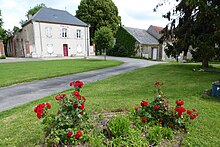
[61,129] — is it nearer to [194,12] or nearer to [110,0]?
[194,12]

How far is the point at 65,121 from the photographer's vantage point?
253 centimetres

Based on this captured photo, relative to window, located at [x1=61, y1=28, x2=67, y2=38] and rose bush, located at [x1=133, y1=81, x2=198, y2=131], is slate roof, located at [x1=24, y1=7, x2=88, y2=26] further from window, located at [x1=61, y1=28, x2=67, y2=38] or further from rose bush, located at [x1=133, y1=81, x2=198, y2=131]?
rose bush, located at [x1=133, y1=81, x2=198, y2=131]

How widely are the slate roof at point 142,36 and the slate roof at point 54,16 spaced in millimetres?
10014

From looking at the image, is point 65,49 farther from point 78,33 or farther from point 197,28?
point 197,28

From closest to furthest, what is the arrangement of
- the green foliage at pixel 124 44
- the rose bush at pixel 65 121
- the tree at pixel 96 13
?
the rose bush at pixel 65 121 < the green foliage at pixel 124 44 < the tree at pixel 96 13

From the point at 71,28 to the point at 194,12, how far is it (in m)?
20.3

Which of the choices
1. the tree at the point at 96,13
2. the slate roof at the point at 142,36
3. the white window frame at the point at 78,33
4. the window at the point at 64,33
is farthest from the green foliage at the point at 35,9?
the slate roof at the point at 142,36

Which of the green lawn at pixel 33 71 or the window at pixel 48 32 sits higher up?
the window at pixel 48 32

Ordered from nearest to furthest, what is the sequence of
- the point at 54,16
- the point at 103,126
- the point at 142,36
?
the point at 103,126, the point at 54,16, the point at 142,36

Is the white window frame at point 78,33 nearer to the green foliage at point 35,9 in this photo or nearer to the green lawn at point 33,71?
the green lawn at point 33,71

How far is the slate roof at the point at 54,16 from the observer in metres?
25.0

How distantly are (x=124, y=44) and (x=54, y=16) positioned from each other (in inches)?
539

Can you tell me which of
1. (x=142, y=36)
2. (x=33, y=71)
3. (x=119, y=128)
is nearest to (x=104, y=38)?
(x=33, y=71)

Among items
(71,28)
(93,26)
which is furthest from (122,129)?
(93,26)
